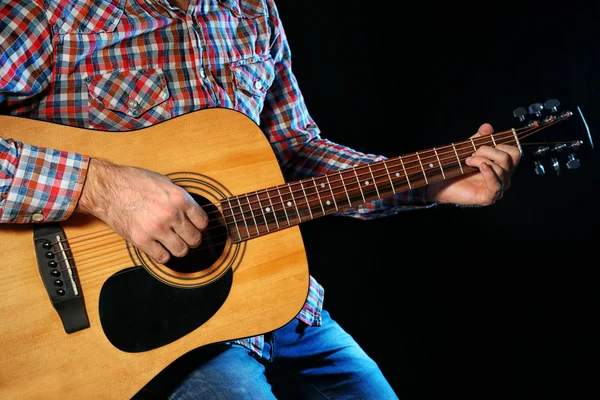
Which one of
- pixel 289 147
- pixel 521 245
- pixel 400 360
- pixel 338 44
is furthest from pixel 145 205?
pixel 521 245

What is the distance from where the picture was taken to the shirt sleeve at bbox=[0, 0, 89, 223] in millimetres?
1128

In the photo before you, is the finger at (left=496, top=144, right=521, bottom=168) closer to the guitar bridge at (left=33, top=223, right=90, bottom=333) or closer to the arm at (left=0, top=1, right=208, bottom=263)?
the arm at (left=0, top=1, right=208, bottom=263)

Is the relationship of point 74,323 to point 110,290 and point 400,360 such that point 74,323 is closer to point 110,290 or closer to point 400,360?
point 110,290

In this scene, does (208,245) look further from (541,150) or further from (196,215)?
(541,150)

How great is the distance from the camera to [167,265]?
4.12 ft

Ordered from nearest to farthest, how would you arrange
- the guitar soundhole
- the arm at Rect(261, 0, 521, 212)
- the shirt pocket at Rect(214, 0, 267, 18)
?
the guitar soundhole
the arm at Rect(261, 0, 521, 212)
the shirt pocket at Rect(214, 0, 267, 18)

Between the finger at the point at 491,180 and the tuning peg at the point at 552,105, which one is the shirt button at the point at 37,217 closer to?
the finger at the point at 491,180

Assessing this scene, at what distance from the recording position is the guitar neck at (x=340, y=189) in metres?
1.31

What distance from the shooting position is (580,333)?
8.05 ft

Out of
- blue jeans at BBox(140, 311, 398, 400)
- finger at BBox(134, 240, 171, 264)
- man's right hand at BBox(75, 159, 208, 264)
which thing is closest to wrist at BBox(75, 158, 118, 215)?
man's right hand at BBox(75, 159, 208, 264)

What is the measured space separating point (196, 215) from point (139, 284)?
8.1 inches

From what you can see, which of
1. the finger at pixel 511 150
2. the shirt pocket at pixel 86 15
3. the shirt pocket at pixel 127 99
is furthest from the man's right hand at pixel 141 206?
the finger at pixel 511 150

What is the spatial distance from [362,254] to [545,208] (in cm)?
87

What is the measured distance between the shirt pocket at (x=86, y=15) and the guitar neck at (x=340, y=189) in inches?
23.6
